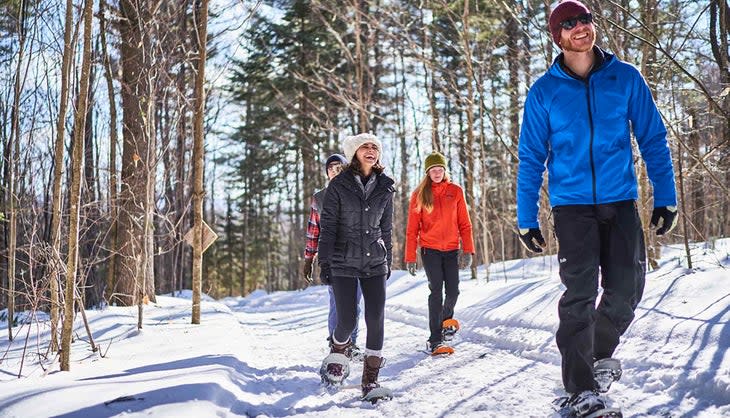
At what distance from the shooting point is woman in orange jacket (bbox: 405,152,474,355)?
5.54 metres

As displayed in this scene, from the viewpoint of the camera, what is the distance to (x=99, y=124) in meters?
14.8

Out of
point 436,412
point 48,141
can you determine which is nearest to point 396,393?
point 436,412

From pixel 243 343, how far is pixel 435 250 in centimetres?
246

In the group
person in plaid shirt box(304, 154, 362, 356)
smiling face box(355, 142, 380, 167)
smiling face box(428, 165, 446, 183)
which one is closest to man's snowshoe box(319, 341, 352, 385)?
person in plaid shirt box(304, 154, 362, 356)

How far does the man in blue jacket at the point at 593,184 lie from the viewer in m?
2.89

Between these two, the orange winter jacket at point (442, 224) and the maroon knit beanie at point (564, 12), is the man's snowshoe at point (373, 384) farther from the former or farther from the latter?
the maroon knit beanie at point (564, 12)

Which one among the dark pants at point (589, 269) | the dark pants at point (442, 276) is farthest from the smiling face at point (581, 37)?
the dark pants at point (442, 276)

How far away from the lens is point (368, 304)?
13.0 ft

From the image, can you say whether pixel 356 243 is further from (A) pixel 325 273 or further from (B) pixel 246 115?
(B) pixel 246 115

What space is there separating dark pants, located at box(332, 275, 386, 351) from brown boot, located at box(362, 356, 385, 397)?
0.09 metres

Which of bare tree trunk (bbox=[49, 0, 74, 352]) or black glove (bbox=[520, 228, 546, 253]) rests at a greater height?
bare tree trunk (bbox=[49, 0, 74, 352])

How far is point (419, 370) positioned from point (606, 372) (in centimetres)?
178

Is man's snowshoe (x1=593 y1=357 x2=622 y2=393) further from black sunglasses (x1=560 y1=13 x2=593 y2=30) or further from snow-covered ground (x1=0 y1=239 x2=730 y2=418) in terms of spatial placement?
black sunglasses (x1=560 y1=13 x2=593 y2=30)

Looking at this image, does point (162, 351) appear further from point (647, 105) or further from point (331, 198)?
point (647, 105)
